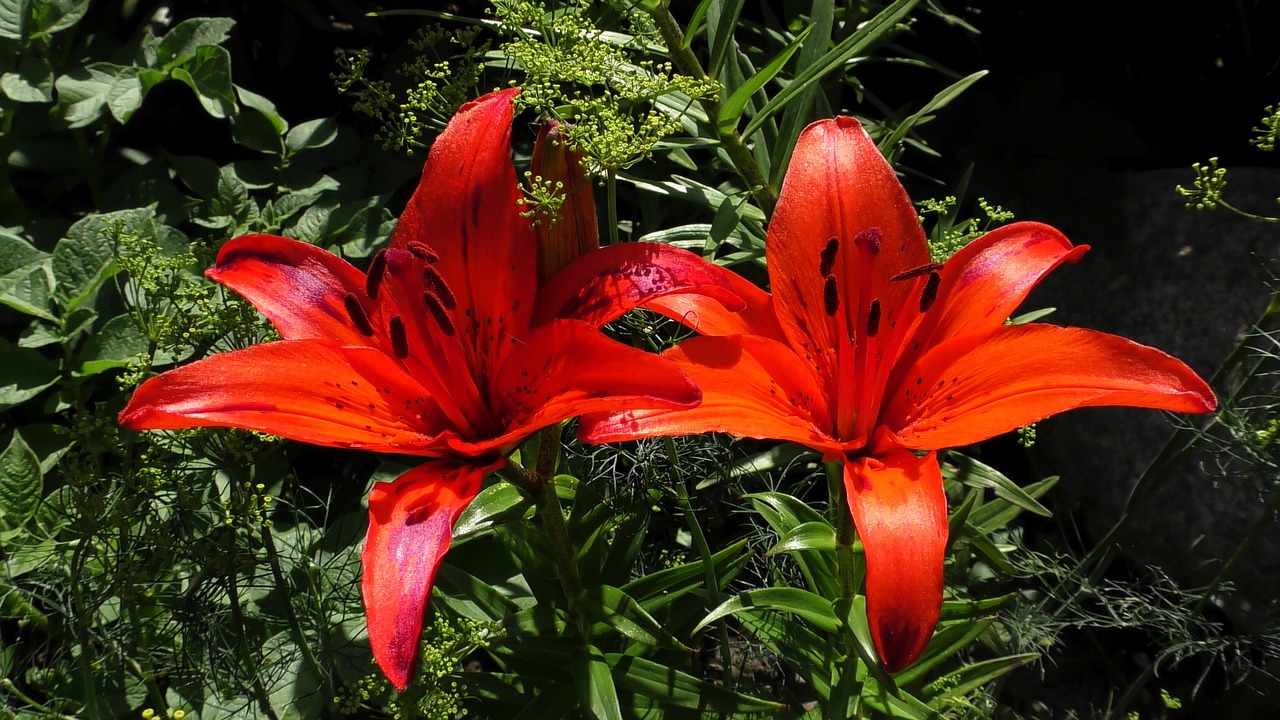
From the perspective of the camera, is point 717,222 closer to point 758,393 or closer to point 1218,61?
point 758,393

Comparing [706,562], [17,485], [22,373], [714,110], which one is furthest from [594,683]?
[22,373]

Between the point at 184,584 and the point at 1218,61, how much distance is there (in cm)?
257

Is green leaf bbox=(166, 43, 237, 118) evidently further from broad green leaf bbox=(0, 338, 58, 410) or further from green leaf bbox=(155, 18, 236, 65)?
broad green leaf bbox=(0, 338, 58, 410)

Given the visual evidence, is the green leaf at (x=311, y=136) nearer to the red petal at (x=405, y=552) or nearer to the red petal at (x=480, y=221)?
the red petal at (x=480, y=221)

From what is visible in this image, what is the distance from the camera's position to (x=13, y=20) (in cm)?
185

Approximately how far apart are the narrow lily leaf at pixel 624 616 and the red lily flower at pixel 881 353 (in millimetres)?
291

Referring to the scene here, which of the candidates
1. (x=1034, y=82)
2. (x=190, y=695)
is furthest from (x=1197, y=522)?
(x=190, y=695)

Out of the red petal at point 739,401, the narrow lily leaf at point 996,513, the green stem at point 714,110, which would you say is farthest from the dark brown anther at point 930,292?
the narrow lily leaf at point 996,513

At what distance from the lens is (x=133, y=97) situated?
1838 mm

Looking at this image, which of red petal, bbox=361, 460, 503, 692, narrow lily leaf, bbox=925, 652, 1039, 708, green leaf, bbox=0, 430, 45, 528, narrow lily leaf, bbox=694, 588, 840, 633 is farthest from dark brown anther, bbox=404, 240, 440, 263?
green leaf, bbox=0, 430, 45, 528

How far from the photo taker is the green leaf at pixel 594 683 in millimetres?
1145

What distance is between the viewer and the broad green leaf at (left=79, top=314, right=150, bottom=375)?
1.72 metres

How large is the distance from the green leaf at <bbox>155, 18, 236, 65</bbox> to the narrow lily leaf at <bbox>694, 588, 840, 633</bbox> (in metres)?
1.44

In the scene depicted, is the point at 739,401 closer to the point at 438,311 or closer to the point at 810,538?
the point at 810,538
